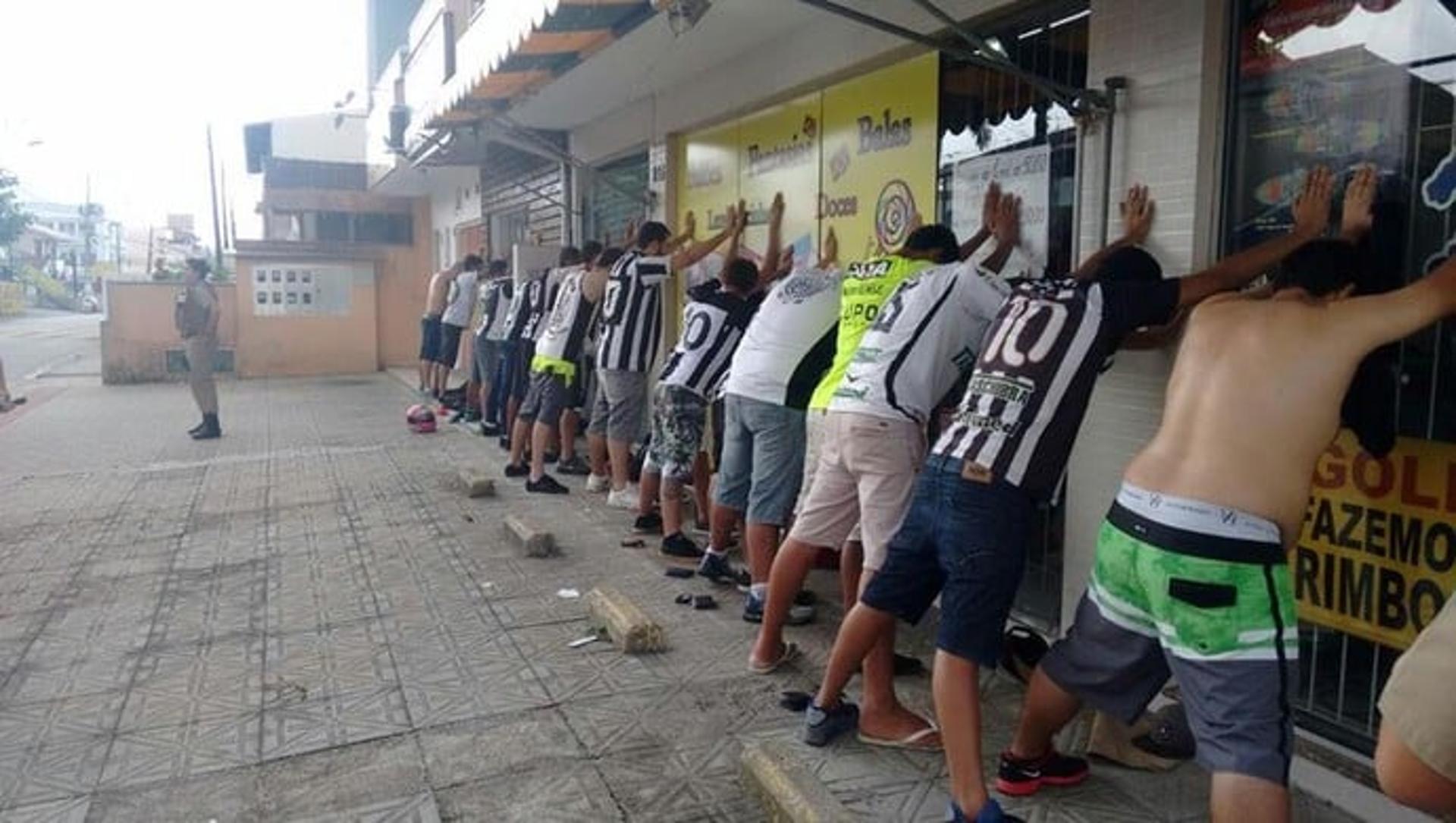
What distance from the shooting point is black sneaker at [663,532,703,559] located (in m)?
5.89

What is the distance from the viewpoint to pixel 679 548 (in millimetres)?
5891

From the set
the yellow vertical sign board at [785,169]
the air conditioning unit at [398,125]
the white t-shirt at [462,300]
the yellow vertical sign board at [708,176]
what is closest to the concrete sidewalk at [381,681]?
the yellow vertical sign board at [785,169]

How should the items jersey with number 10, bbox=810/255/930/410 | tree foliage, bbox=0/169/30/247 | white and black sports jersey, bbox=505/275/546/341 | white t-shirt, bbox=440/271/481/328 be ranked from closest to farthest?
jersey with number 10, bbox=810/255/930/410 → white and black sports jersey, bbox=505/275/546/341 → white t-shirt, bbox=440/271/481/328 → tree foliage, bbox=0/169/30/247

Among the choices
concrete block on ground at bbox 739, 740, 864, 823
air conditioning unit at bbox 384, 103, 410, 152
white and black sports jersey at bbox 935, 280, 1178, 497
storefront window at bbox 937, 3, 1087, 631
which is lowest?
concrete block on ground at bbox 739, 740, 864, 823

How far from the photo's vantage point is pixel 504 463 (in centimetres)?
896

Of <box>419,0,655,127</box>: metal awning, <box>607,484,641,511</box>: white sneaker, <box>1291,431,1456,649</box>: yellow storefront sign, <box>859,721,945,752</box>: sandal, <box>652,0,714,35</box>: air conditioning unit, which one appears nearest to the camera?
<box>1291,431,1456,649</box>: yellow storefront sign

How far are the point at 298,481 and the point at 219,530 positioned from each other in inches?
62.6

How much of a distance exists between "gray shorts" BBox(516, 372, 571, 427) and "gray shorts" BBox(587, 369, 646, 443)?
0.63 metres

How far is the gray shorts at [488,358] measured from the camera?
10352mm

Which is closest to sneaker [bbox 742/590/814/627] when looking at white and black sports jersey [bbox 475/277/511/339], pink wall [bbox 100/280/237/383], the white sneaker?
the white sneaker

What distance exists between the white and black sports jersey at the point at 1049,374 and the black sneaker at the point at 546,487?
499 cm

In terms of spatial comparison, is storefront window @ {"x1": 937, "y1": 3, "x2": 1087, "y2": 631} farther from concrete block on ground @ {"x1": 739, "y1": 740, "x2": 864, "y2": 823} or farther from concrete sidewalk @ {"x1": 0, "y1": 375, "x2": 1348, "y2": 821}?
concrete block on ground @ {"x1": 739, "y1": 740, "x2": 864, "y2": 823}

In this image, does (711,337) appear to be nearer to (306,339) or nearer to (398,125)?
(398,125)

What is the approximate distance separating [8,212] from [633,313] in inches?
1969
